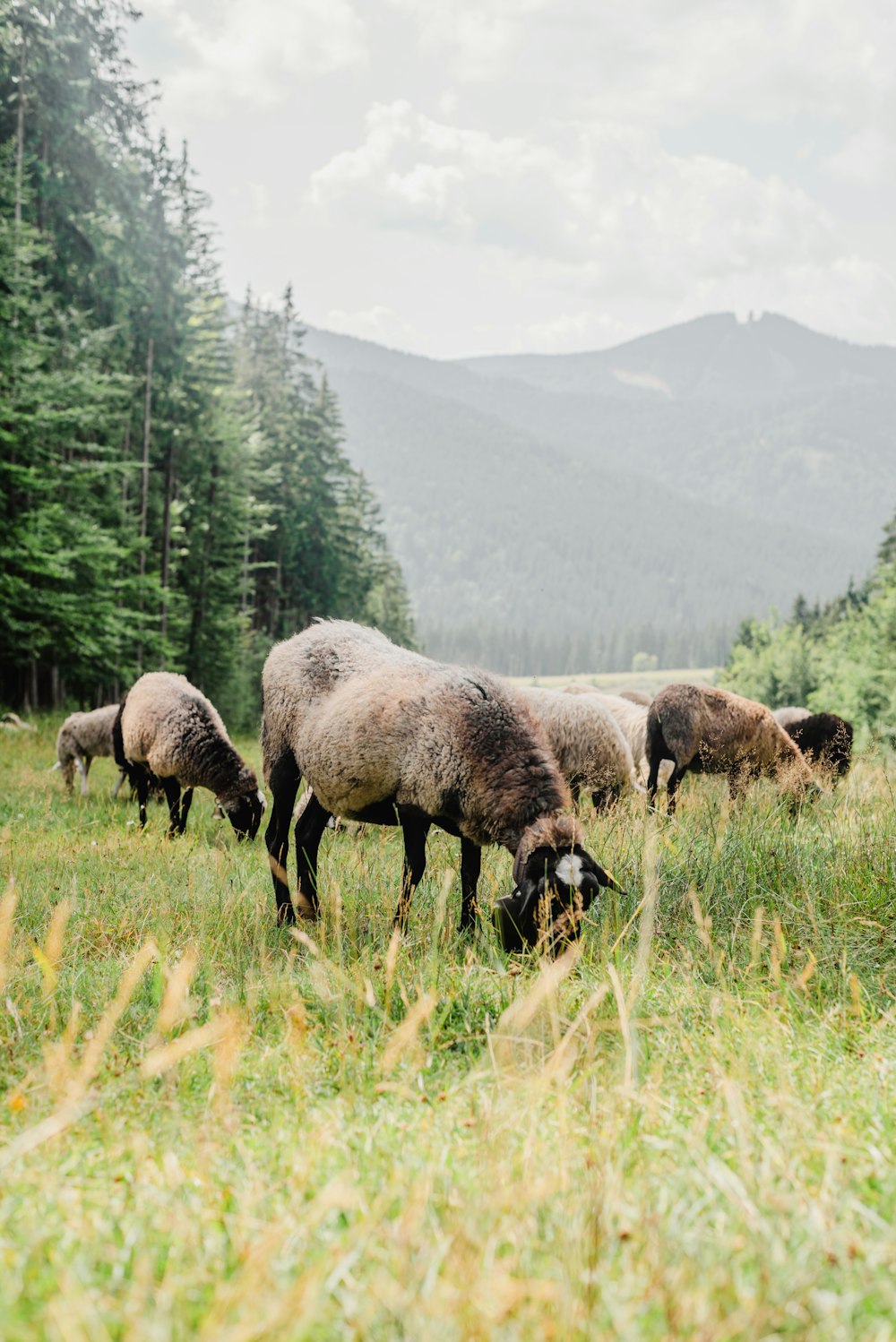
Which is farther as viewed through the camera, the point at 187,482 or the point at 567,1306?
the point at 187,482

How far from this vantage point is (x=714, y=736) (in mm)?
11008

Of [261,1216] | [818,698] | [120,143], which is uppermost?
[120,143]

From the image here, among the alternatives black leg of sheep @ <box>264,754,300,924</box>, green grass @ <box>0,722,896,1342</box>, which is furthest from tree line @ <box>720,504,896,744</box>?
green grass @ <box>0,722,896,1342</box>

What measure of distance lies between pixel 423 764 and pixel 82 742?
10.3 meters

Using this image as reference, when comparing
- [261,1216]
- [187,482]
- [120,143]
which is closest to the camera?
[261,1216]

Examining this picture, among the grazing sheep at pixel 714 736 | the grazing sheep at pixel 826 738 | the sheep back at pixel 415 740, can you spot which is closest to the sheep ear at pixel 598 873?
the sheep back at pixel 415 740

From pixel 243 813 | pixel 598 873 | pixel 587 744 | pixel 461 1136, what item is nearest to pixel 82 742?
pixel 243 813

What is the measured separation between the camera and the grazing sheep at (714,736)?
10.8m

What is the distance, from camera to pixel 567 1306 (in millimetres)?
1666

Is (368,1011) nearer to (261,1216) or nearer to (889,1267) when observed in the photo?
(261,1216)

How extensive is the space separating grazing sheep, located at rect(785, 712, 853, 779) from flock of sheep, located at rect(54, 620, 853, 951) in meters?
1.60

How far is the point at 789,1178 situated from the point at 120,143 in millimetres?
28703

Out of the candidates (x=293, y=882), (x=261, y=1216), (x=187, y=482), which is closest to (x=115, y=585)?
(x=187, y=482)

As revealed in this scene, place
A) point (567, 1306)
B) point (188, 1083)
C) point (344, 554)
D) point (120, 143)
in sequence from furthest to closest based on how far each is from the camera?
point (344, 554) < point (120, 143) < point (188, 1083) < point (567, 1306)
